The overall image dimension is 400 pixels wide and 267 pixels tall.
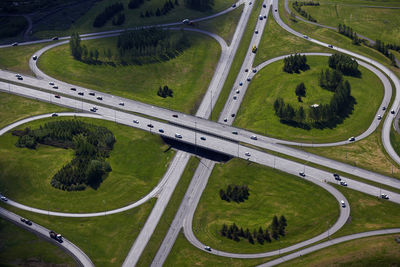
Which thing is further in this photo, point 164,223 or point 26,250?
point 164,223

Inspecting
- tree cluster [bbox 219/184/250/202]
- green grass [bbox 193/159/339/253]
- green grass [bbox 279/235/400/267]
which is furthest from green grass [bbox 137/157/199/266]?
green grass [bbox 279/235/400/267]

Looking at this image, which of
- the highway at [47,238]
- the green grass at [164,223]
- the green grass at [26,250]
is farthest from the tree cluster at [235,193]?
the green grass at [26,250]

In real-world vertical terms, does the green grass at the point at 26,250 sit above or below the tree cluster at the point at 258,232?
below

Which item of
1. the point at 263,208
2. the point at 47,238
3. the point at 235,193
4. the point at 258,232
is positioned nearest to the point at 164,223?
the point at 235,193

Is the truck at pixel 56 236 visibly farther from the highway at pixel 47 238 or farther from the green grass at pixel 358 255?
the green grass at pixel 358 255

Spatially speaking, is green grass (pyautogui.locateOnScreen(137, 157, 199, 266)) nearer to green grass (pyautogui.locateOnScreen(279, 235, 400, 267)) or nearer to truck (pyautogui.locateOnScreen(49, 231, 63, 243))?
truck (pyautogui.locateOnScreen(49, 231, 63, 243))

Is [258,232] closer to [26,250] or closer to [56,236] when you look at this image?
[56,236]
